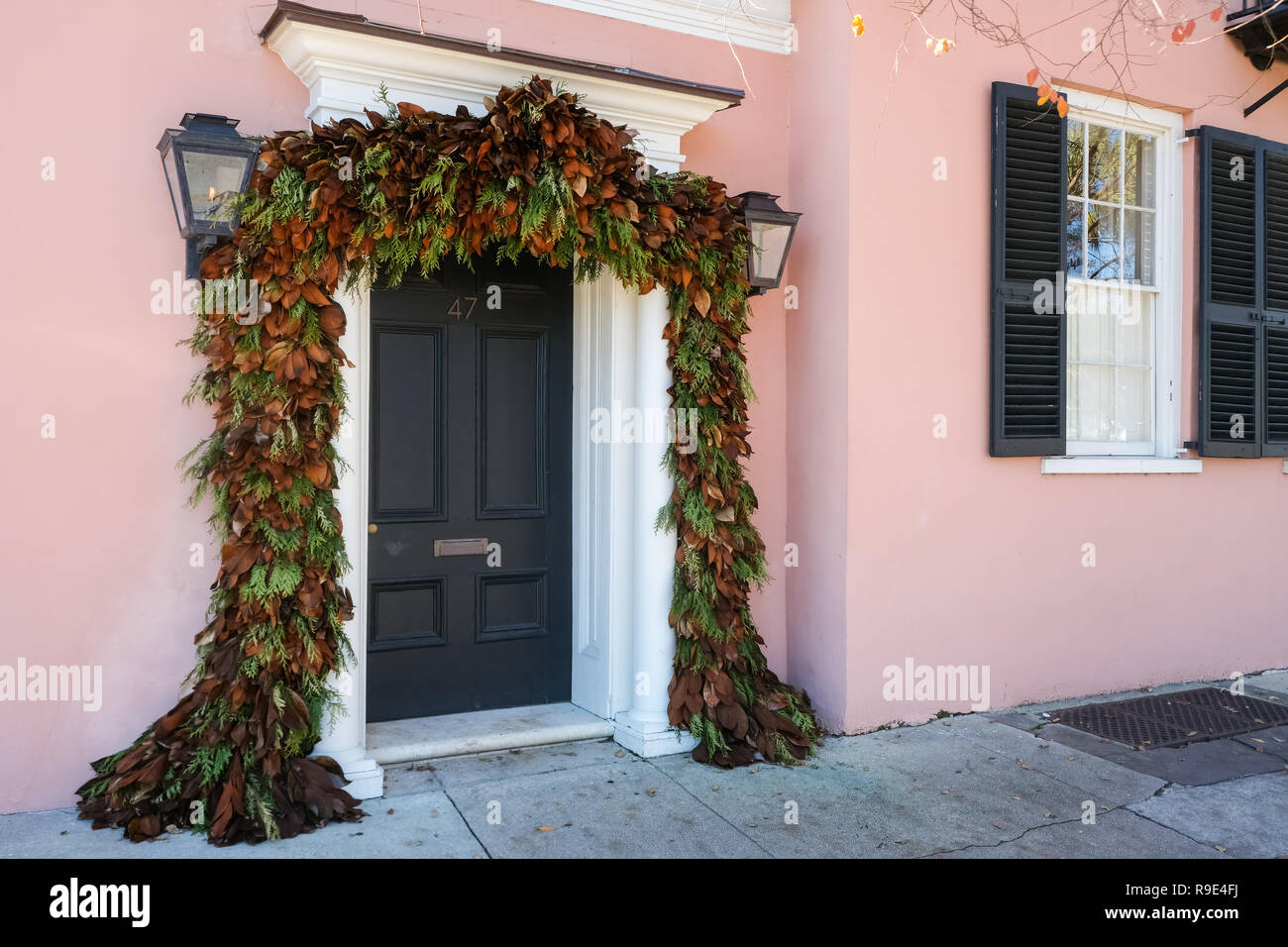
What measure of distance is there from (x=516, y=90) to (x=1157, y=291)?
429cm

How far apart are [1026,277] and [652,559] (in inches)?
104

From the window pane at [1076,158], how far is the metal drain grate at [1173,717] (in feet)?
9.76

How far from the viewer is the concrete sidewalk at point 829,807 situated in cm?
352

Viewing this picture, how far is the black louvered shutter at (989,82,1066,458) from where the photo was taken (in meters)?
5.24

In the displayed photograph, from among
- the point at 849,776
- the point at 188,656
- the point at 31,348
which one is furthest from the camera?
the point at 849,776

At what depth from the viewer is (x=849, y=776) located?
4332 mm

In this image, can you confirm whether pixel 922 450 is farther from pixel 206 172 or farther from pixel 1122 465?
pixel 206 172

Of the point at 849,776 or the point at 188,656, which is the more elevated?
the point at 188,656

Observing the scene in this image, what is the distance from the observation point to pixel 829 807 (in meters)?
3.98

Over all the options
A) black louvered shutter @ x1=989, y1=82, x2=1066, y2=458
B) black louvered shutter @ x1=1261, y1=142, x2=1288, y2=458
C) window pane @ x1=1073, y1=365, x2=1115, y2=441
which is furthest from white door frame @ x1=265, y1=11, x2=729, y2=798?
black louvered shutter @ x1=1261, y1=142, x2=1288, y2=458

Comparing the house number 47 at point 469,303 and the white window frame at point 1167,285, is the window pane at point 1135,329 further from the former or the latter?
the house number 47 at point 469,303

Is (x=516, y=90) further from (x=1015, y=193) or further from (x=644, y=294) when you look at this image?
(x=1015, y=193)

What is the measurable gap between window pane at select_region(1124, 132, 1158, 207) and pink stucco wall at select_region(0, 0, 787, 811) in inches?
192
